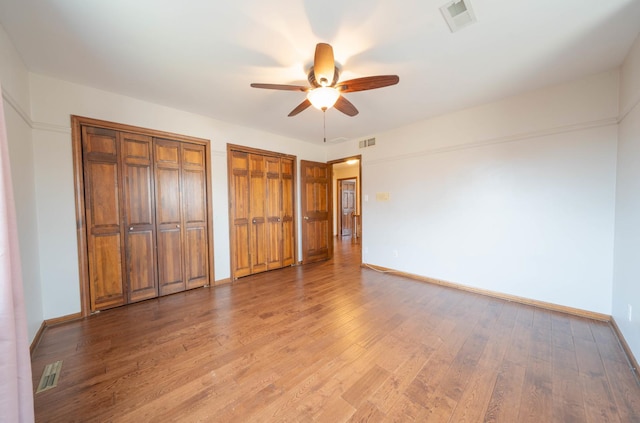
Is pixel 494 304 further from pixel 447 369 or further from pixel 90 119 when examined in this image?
pixel 90 119

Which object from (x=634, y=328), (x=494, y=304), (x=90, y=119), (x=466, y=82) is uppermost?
(x=466, y=82)

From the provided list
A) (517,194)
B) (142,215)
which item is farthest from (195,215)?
(517,194)

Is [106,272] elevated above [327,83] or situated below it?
below

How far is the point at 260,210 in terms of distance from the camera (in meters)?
4.16

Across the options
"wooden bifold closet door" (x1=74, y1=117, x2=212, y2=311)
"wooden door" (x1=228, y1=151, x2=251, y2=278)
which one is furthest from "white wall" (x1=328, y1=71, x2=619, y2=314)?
"wooden bifold closet door" (x1=74, y1=117, x2=212, y2=311)

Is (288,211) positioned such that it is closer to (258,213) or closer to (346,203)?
(258,213)

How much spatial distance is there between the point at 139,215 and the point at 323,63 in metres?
2.85

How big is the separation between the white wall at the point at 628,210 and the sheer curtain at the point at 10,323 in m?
3.66

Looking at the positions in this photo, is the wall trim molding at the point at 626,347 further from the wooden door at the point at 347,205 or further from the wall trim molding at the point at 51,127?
the wooden door at the point at 347,205

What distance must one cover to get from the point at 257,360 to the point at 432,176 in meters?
3.36

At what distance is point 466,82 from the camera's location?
8.26 feet

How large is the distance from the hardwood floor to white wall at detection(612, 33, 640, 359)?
30cm

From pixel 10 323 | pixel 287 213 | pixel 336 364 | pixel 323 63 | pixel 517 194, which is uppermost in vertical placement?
pixel 323 63

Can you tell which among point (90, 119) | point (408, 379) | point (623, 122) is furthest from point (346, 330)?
point (90, 119)
